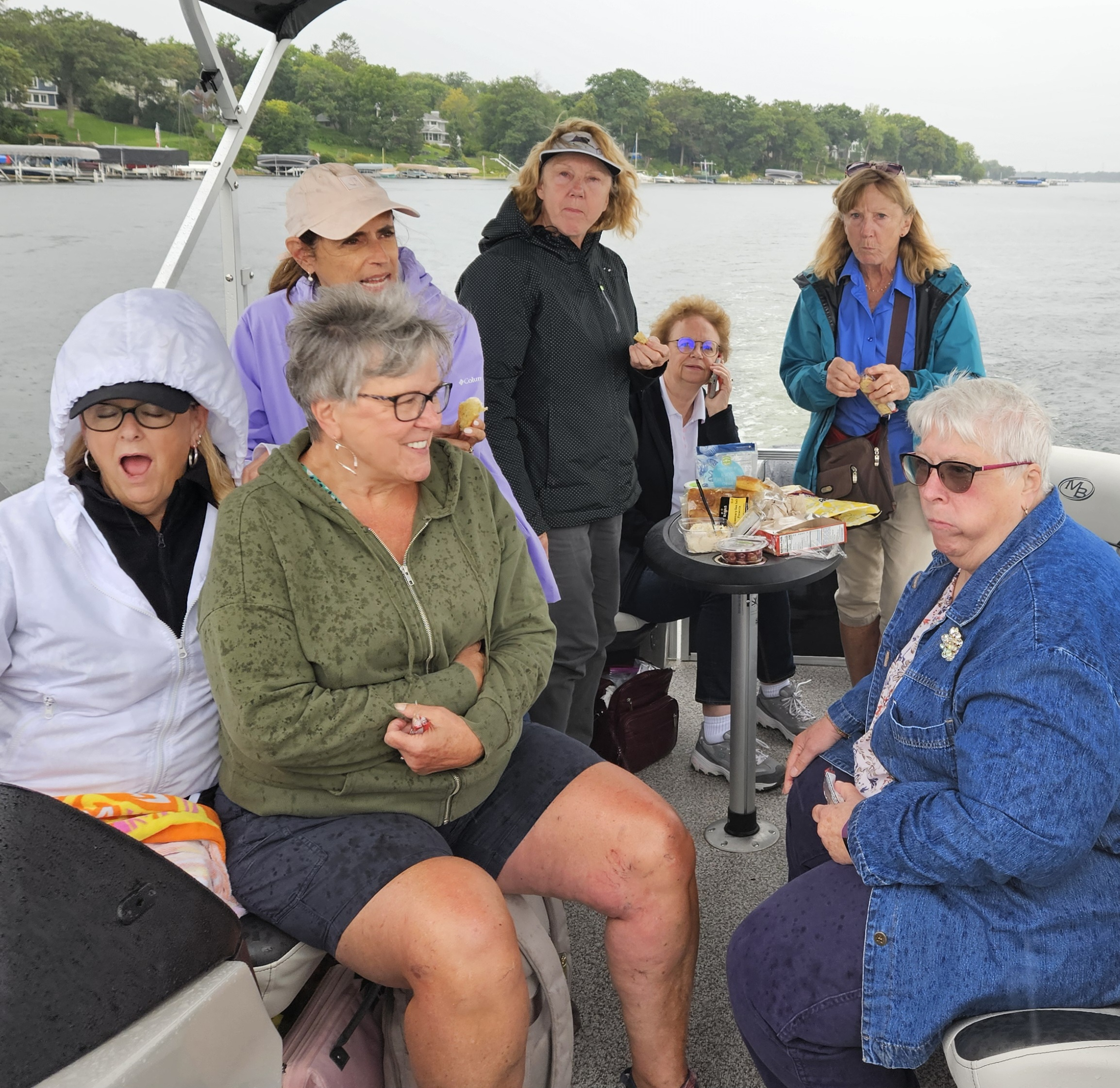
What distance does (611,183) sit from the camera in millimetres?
2492

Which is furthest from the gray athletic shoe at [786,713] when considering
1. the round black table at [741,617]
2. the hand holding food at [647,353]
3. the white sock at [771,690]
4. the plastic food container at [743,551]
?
the hand holding food at [647,353]

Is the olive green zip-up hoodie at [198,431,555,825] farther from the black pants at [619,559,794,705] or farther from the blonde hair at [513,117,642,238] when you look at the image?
the black pants at [619,559,794,705]

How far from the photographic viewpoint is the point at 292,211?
2.00m

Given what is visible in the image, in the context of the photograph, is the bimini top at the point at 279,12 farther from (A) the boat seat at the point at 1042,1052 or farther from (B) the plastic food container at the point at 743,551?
(A) the boat seat at the point at 1042,1052

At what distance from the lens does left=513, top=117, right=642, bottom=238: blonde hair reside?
243 centimetres

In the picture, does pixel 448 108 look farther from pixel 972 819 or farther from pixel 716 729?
pixel 972 819

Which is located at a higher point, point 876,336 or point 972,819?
point 876,336

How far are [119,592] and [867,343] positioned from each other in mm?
2283

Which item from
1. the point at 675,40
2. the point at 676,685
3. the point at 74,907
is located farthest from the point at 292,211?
the point at 675,40

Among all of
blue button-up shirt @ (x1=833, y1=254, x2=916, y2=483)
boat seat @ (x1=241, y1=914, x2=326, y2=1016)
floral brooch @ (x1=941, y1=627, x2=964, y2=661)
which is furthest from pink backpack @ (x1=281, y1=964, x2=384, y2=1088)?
blue button-up shirt @ (x1=833, y1=254, x2=916, y2=483)

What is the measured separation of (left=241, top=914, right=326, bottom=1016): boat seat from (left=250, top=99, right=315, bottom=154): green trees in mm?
2942

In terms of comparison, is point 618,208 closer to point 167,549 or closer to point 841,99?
point 167,549

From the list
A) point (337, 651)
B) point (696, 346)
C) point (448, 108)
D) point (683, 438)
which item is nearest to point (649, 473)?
point (683, 438)

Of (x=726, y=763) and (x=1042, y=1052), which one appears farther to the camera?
(x=726, y=763)
